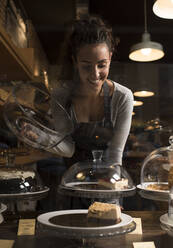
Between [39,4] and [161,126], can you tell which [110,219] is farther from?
[39,4]

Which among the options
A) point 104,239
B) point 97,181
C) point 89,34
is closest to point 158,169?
point 97,181

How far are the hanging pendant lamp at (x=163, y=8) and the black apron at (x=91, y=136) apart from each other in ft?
1.41

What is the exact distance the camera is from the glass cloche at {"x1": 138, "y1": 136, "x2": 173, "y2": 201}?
4.51 ft

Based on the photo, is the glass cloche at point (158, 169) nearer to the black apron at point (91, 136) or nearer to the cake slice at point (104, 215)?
the black apron at point (91, 136)

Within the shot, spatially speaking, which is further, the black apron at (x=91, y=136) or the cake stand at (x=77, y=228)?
the black apron at (x=91, y=136)

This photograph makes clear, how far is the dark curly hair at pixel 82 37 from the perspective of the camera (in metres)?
1.58

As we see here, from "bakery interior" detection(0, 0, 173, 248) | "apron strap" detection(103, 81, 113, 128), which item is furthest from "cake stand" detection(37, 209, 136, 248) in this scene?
"apron strap" detection(103, 81, 113, 128)

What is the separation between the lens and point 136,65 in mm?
1653

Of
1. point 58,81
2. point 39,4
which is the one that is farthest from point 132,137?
point 39,4

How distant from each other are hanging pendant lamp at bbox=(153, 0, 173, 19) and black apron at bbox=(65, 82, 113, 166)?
43 cm

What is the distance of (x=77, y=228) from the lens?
2.69 ft

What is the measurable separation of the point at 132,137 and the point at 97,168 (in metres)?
0.45

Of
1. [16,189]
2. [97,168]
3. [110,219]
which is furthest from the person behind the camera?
[97,168]

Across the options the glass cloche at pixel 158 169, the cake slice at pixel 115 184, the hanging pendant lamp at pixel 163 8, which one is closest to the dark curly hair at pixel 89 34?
the hanging pendant lamp at pixel 163 8
